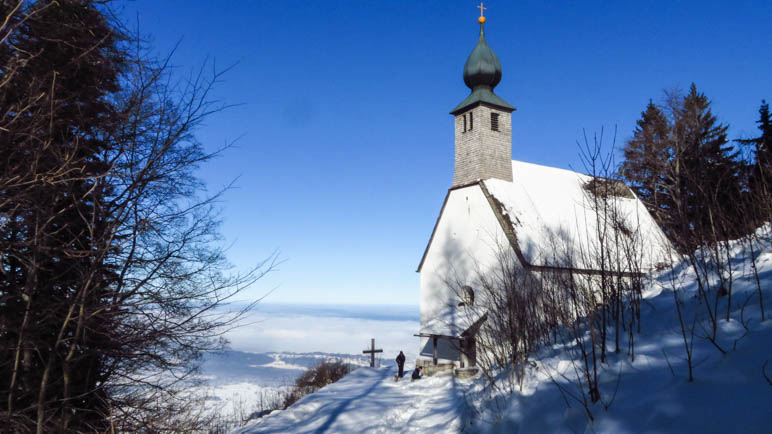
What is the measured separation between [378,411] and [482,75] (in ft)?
56.9

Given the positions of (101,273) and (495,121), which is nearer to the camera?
(101,273)

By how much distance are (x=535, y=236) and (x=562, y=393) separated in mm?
14676

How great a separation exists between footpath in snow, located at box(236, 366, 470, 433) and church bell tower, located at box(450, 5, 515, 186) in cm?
1018

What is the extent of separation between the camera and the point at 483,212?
765 inches

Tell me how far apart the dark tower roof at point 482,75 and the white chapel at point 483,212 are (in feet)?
0.16

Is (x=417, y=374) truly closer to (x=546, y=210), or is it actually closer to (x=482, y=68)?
(x=546, y=210)

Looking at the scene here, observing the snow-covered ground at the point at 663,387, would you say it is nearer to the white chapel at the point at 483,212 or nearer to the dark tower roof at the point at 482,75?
the white chapel at the point at 483,212

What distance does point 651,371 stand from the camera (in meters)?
4.37

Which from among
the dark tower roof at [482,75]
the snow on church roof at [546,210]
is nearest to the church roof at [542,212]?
the snow on church roof at [546,210]

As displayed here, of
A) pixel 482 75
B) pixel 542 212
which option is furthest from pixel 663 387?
pixel 482 75

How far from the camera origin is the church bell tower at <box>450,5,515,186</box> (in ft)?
69.2

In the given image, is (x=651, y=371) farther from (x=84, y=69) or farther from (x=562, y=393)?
(x=84, y=69)

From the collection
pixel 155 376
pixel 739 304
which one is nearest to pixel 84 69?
pixel 155 376

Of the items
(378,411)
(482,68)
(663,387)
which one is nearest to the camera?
(663,387)
